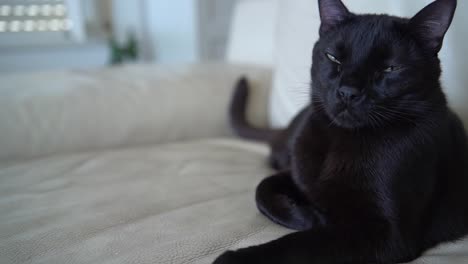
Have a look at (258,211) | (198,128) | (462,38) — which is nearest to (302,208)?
(258,211)

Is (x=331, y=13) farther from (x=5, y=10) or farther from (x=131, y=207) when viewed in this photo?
(x=5, y=10)

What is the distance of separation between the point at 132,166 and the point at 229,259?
535 millimetres

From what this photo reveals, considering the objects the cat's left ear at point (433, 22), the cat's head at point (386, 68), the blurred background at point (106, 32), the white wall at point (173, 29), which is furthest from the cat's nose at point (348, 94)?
the white wall at point (173, 29)

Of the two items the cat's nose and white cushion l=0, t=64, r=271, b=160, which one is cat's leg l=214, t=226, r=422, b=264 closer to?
the cat's nose

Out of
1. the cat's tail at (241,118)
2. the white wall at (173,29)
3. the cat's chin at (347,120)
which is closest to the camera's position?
the cat's chin at (347,120)

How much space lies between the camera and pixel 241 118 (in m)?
1.21

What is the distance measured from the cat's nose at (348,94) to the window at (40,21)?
1981 mm

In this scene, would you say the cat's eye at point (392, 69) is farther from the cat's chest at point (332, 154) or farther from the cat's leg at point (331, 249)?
the cat's leg at point (331, 249)

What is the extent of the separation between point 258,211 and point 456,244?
360mm

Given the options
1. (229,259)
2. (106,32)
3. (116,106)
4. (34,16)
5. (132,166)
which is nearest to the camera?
(229,259)

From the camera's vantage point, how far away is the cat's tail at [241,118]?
120 centimetres

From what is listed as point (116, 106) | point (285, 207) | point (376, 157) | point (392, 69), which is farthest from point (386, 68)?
point (116, 106)

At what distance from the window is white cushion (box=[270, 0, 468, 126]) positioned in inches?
58.0

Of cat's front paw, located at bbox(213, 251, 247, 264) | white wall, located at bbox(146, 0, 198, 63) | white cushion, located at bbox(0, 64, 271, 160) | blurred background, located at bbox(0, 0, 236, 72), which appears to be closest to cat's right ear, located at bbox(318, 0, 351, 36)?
cat's front paw, located at bbox(213, 251, 247, 264)
